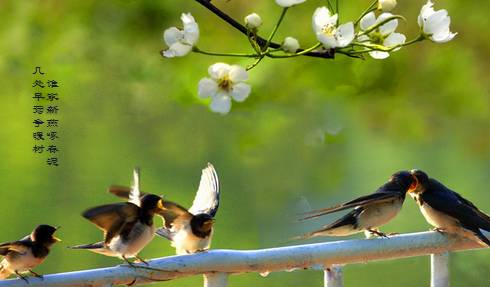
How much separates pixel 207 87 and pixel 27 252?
0.65 m

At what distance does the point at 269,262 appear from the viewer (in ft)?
3.68

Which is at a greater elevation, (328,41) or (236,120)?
(236,120)

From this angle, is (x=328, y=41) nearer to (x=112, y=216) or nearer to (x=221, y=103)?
(x=221, y=103)

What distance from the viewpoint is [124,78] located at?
9.18ft

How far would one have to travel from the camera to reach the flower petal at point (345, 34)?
0.73 meters

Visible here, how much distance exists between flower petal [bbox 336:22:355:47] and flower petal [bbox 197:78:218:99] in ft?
0.42

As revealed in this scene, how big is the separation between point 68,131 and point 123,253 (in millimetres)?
2252

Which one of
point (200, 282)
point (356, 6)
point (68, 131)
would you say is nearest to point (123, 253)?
point (356, 6)

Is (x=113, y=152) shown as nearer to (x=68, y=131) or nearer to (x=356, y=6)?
(x=68, y=131)

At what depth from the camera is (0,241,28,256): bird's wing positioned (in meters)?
1.28

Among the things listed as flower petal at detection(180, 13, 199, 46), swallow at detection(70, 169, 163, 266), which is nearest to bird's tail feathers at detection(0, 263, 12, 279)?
swallow at detection(70, 169, 163, 266)

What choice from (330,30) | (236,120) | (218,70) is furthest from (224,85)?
(236,120)

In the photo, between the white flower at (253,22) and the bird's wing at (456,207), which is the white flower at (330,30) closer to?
the white flower at (253,22)

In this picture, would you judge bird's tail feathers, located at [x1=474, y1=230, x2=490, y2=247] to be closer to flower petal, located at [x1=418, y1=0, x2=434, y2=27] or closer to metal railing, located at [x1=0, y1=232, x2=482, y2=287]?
metal railing, located at [x1=0, y1=232, x2=482, y2=287]
